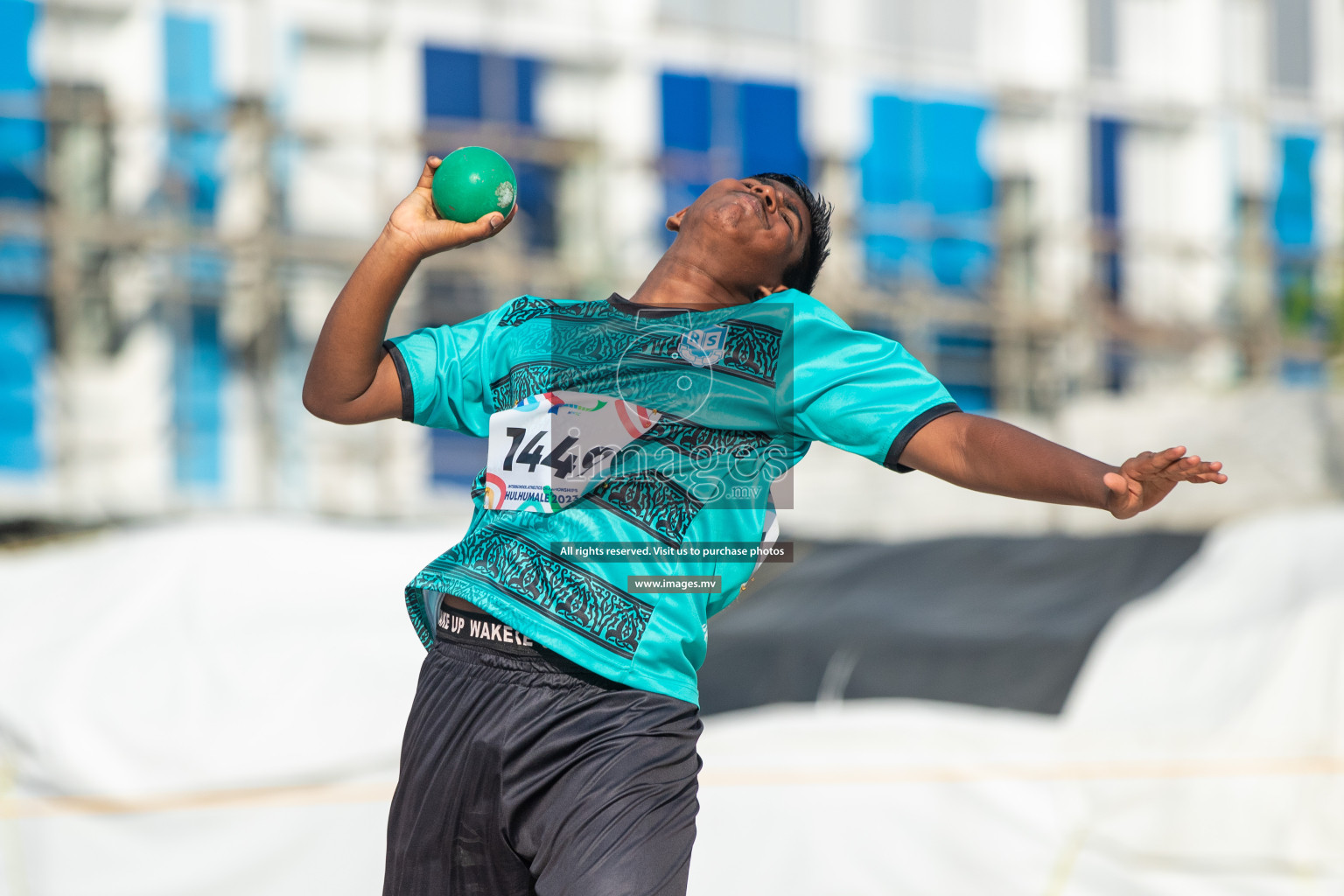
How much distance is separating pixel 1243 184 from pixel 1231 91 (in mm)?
1122

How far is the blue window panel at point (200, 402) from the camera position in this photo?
12.1 m

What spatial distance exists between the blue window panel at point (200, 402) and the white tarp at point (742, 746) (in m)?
6.29

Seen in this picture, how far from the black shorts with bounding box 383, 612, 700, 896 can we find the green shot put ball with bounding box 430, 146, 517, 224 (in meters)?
0.56

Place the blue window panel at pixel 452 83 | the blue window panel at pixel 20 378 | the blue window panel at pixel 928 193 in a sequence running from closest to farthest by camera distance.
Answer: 1. the blue window panel at pixel 20 378
2. the blue window panel at pixel 452 83
3. the blue window panel at pixel 928 193

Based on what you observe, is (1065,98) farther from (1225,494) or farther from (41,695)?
(41,695)

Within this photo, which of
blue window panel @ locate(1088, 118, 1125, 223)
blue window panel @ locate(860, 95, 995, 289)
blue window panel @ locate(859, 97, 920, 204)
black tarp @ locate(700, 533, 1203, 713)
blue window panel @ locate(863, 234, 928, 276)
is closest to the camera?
black tarp @ locate(700, 533, 1203, 713)

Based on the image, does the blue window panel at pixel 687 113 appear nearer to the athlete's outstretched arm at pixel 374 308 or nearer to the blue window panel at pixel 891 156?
the blue window panel at pixel 891 156

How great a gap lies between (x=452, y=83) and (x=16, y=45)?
371 cm

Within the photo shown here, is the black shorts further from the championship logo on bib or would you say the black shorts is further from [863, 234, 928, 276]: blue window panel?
[863, 234, 928, 276]: blue window panel

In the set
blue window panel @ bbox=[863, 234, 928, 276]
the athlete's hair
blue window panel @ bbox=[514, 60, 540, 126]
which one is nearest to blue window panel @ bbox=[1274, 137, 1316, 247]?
blue window panel @ bbox=[863, 234, 928, 276]

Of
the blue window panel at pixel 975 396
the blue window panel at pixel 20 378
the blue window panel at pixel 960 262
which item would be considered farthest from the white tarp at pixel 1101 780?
the blue window panel at pixel 960 262

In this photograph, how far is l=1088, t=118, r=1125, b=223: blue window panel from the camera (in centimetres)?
1669

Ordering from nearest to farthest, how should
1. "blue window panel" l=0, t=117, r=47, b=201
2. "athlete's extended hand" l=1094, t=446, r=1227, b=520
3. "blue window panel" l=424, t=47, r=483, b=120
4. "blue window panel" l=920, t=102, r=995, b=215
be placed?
"athlete's extended hand" l=1094, t=446, r=1227, b=520 < "blue window panel" l=0, t=117, r=47, b=201 < "blue window panel" l=424, t=47, r=483, b=120 < "blue window panel" l=920, t=102, r=995, b=215

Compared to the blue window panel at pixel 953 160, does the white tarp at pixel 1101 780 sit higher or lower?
lower
